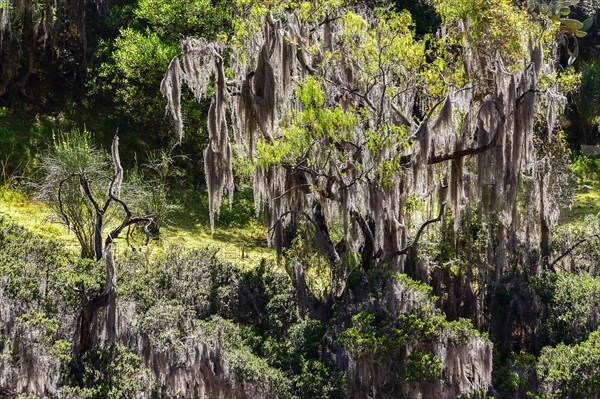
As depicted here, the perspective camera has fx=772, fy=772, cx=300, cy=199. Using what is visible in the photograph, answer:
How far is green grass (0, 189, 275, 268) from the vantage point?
17188mm

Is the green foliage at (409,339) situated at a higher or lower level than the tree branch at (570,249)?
lower

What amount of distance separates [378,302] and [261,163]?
2.95 metres

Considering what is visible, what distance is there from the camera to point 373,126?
12.8 meters

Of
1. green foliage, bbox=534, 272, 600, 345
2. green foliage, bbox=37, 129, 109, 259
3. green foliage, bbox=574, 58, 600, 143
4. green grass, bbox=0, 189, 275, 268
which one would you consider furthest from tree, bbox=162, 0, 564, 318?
green foliage, bbox=574, 58, 600, 143

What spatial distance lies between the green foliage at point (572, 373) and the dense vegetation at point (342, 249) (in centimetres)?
3

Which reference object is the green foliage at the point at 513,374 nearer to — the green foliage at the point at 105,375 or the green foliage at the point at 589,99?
the green foliage at the point at 105,375

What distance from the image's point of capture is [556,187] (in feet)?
53.8

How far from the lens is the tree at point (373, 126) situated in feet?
41.2

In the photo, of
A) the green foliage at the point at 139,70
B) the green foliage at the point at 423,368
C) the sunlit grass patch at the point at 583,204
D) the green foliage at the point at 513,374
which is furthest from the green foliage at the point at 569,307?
the green foliage at the point at 139,70

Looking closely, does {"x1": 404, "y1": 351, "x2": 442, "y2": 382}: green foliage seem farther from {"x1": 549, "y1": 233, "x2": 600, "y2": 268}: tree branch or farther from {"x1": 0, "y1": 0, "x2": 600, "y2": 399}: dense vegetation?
{"x1": 549, "y1": 233, "x2": 600, "y2": 268}: tree branch

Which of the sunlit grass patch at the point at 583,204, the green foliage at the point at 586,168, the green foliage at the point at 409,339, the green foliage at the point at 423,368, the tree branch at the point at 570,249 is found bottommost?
the green foliage at the point at 423,368

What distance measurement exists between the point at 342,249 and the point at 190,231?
5.98 meters

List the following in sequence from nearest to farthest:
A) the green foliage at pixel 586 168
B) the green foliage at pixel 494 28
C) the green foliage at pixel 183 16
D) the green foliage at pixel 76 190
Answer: the green foliage at pixel 494 28, the green foliage at pixel 76 190, the green foliage at pixel 183 16, the green foliage at pixel 586 168

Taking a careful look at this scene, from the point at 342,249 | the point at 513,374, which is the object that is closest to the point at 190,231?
the point at 342,249
